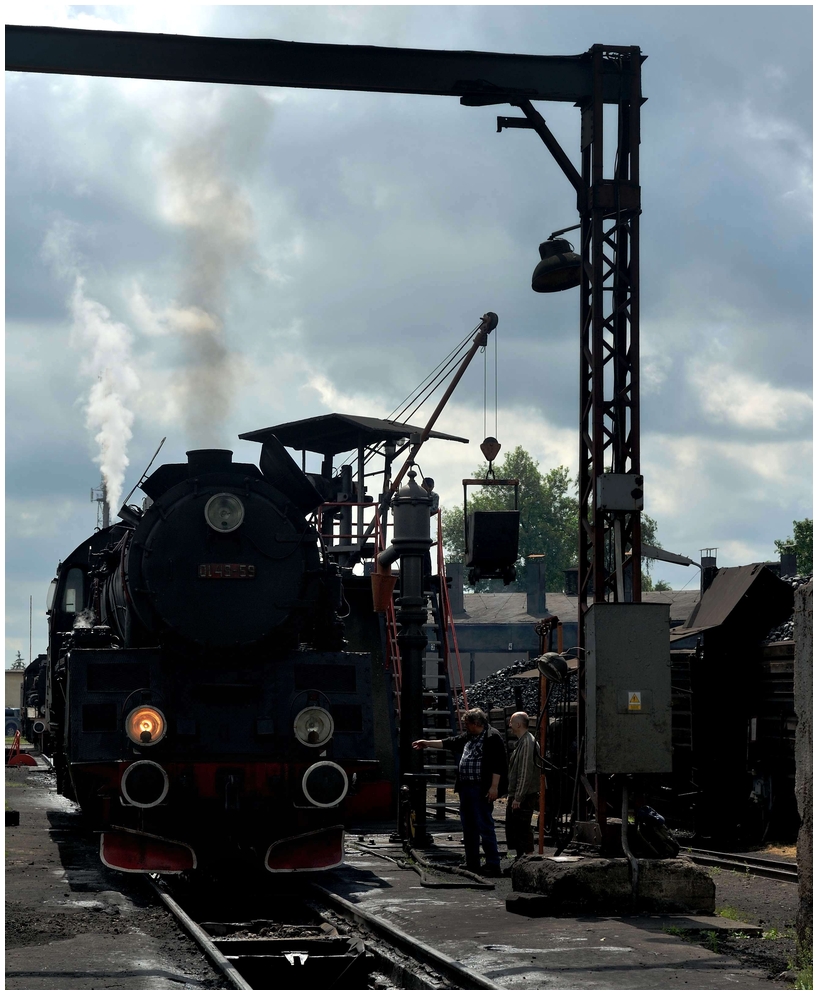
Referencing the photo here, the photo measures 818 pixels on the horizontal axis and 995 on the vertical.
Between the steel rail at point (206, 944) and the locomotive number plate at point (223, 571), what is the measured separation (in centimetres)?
255

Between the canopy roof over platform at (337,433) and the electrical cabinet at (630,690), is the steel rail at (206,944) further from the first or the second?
the canopy roof over platform at (337,433)

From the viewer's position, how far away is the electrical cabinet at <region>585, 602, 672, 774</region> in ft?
31.4

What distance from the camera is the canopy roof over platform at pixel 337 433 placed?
62.4 feet

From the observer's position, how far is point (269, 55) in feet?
37.1

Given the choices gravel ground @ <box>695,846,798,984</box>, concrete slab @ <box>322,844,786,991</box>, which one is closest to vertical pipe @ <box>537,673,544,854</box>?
concrete slab @ <box>322,844,786,991</box>

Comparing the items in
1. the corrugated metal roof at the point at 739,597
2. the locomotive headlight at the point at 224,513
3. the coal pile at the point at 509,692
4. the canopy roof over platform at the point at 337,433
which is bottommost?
the coal pile at the point at 509,692

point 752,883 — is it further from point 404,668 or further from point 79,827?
point 79,827

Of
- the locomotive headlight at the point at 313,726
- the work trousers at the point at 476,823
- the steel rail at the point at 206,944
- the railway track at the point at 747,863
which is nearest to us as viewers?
the steel rail at the point at 206,944

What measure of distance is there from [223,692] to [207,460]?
205 centimetres

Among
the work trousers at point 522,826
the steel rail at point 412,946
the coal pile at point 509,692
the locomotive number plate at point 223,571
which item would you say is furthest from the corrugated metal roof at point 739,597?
the steel rail at point 412,946

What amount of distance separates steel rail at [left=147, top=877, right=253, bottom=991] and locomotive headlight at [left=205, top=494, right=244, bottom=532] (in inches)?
117

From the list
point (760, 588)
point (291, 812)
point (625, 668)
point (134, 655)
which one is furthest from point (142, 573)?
point (760, 588)

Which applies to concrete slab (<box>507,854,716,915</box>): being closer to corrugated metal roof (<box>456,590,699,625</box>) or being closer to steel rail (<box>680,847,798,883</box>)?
steel rail (<box>680,847,798,883</box>)

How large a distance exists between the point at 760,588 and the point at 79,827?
9.27 m
